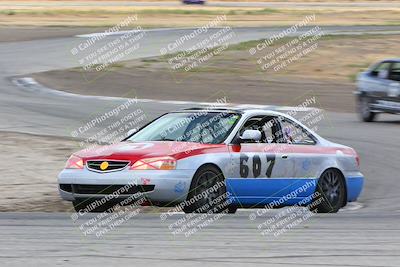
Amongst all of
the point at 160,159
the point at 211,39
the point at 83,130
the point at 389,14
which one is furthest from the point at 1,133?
the point at 389,14

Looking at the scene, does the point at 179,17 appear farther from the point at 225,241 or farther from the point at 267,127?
the point at 225,241

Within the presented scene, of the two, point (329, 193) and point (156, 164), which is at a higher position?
point (156, 164)

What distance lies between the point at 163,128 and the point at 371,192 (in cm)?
386

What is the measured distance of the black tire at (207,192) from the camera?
12133 mm

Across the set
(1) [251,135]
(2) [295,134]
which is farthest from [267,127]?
(1) [251,135]

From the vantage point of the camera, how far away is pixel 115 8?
7900 cm

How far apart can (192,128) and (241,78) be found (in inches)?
822

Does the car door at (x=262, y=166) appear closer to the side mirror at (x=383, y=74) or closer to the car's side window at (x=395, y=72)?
the car's side window at (x=395, y=72)

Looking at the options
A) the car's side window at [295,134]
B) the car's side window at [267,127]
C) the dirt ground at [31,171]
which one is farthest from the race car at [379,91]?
the car's side window at [267,127]

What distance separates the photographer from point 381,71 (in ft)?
83.1

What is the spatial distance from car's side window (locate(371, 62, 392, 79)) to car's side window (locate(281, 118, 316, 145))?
11843mm

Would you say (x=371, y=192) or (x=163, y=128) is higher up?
(x=163, y=128)

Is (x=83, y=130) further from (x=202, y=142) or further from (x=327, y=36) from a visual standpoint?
(x=327, y=36)

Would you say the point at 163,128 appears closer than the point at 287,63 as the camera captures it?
Yes
